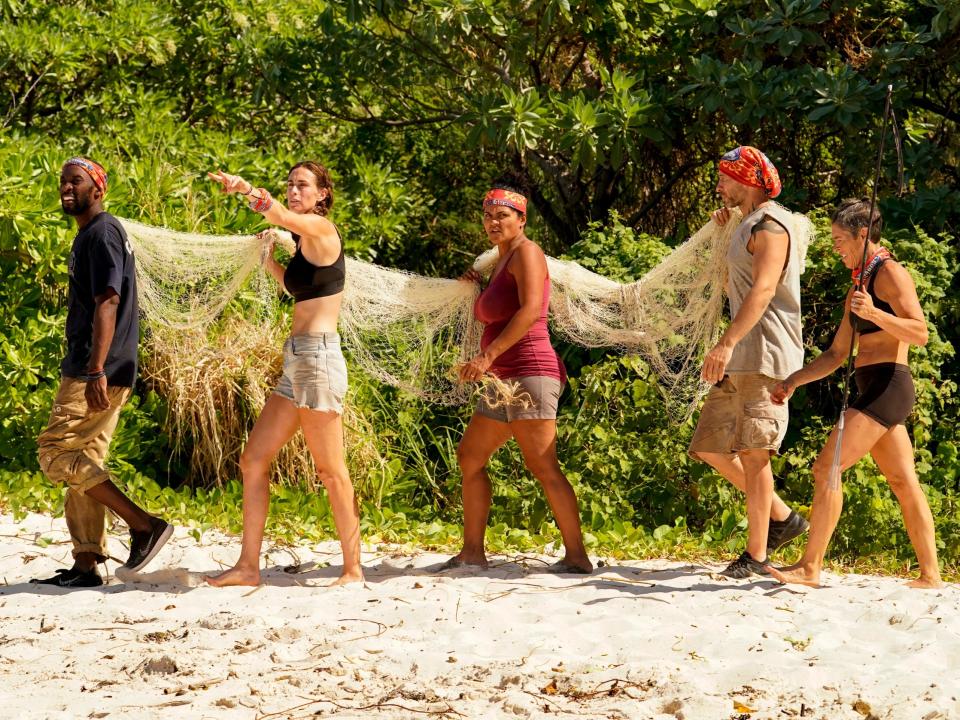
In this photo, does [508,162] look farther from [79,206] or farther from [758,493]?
[758,493]

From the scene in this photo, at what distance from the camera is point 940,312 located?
8000 mm

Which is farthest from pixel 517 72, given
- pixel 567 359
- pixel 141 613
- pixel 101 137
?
pixel 141 613

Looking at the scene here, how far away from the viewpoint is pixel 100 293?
5.46m

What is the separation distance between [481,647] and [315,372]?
1.47 meters

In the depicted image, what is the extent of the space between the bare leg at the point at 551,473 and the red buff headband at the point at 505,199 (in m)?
1.01

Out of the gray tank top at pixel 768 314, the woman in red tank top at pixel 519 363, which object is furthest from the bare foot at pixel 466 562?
the gray tank top at pixel 768 314

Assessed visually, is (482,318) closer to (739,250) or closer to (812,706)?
(739,250)

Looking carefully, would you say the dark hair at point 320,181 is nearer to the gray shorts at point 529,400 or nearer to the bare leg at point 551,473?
the gray shorts at point 529,400

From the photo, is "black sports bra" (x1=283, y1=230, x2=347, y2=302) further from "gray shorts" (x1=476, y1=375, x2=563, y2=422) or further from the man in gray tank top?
the man in gray tank top

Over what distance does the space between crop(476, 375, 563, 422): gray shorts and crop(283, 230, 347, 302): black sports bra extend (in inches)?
34.1

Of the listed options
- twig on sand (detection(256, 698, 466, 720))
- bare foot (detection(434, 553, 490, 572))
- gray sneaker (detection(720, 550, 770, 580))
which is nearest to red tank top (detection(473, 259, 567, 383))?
bare foot (detection(434, 553, 490, 572))

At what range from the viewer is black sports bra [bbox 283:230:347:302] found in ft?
17.9

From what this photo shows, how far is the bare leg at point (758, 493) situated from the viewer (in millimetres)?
5527

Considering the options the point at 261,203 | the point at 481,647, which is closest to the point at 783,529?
the point at 481,647
